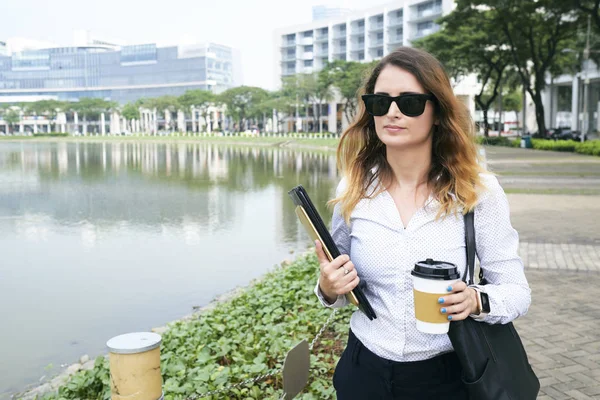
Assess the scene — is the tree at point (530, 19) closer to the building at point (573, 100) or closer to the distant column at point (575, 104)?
the building at point (573, 100)

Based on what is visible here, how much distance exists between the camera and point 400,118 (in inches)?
75.6

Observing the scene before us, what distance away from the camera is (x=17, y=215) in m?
15.3

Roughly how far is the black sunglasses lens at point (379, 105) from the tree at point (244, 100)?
259 ft

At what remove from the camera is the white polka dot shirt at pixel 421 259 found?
1816mm

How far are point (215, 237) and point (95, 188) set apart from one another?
34.3ft

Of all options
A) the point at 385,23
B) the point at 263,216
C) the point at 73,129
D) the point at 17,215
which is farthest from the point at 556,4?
the point at 73,129

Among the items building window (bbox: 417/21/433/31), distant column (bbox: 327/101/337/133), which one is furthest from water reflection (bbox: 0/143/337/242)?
distant column (bbox: 327/101/337/133)

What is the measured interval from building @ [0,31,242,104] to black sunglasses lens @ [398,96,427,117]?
13476cm

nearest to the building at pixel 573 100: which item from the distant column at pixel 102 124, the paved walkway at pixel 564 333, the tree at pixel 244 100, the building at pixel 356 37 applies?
the building at pixel 356 37

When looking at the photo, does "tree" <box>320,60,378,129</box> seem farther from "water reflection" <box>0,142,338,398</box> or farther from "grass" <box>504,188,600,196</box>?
"grass" <box>504,188,600,196</box>

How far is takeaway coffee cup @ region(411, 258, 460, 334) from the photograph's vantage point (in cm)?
157

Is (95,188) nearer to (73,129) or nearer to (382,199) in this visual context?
(382,199)

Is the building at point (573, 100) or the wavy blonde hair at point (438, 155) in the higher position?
the building at point (573, 100)

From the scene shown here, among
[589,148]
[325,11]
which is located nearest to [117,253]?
[589,148]
